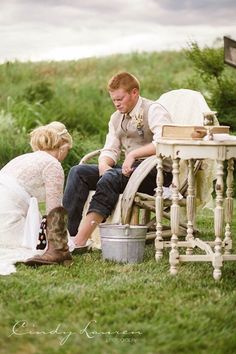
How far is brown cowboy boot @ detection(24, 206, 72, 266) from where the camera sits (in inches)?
213

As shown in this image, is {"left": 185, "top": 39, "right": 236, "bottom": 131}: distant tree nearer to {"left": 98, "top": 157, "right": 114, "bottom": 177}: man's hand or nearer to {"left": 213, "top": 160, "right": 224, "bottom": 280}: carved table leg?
{"left": 98, "top": 157, "right": 114, "bottom": 177}: man's hand

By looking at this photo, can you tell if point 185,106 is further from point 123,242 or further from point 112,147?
point 123,242

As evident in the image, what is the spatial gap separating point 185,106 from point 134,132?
0.54 metres

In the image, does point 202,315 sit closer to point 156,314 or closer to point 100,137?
point 156,314

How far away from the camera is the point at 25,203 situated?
19.4 ft

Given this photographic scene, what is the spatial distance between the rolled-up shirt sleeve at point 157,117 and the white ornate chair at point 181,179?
0.30 metres

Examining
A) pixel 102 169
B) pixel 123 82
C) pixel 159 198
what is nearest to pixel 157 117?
pixel 123 82

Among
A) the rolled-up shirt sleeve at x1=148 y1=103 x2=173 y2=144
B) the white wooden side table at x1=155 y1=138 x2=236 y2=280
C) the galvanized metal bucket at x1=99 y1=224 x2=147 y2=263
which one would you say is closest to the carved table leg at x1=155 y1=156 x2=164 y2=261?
the white wooden side table at x1=155 y1=138 x2=236 y2=280

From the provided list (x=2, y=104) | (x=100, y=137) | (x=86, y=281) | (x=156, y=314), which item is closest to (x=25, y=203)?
(x=86, y=281)

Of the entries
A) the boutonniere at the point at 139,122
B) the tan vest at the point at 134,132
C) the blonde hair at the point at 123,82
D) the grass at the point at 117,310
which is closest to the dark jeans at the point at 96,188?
the tan vest at the point at 134,132

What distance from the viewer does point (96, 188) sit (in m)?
6.19

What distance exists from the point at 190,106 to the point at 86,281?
2.23 metres

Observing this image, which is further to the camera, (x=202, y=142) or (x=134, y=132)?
(x=134, y=132)

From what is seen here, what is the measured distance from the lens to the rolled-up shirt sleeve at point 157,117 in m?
6.15
